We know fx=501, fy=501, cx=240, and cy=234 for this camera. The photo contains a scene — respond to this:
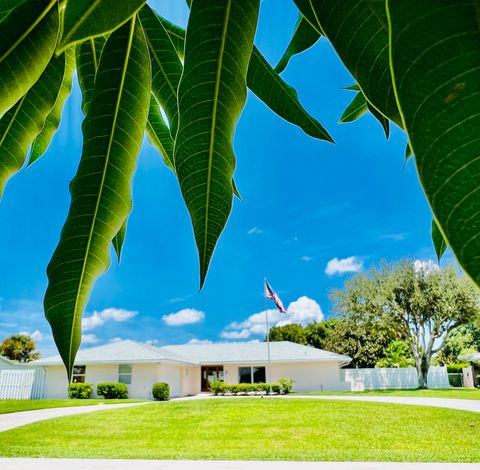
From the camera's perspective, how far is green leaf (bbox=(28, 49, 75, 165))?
2.85 ft

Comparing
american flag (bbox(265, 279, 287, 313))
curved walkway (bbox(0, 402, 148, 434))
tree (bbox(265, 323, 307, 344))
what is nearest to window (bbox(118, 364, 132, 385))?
curved walkway (bbox(0, 402, 148, 434))

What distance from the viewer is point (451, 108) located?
0.74 feet

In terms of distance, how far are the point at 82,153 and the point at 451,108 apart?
1.62ft

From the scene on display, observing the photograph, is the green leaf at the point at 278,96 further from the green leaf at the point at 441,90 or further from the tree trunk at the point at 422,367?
the tree trunk at the point at 422,367

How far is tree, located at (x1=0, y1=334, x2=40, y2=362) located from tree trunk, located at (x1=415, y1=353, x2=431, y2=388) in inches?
923

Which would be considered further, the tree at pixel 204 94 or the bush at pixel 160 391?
the bush at pixel 160 391

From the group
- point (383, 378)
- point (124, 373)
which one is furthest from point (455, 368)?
point (124, 373)

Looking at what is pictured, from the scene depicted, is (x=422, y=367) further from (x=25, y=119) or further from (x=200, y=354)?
(x=25, y=119)

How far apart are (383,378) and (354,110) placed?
2609cm

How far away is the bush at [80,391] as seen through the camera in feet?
65.5

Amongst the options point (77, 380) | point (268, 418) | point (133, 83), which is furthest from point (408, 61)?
point (77, 380)

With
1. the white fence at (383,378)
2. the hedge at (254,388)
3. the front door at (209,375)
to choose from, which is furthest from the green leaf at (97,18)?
the front door at (209,375)

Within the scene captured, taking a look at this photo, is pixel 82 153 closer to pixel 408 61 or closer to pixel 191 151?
pixel 191 151

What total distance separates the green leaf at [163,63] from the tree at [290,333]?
126 feet
